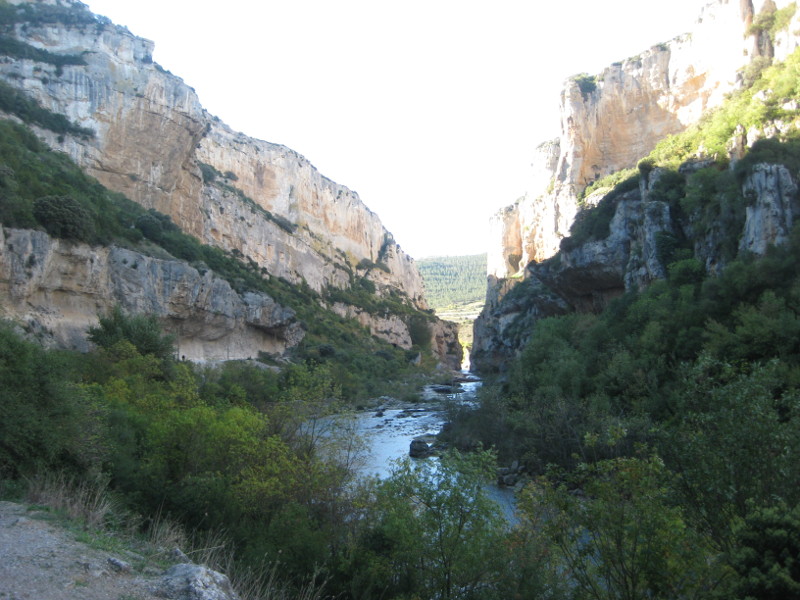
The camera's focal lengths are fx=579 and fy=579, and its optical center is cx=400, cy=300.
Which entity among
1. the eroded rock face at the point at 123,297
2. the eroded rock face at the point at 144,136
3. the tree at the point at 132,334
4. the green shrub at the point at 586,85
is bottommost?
the tree at the point at 132,334

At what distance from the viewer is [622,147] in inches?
2304

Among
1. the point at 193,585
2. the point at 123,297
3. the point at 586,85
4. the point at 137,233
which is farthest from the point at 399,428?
the point at 586,85

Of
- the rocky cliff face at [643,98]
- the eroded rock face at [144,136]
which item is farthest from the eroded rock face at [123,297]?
the rocky cliff face at [643,98]

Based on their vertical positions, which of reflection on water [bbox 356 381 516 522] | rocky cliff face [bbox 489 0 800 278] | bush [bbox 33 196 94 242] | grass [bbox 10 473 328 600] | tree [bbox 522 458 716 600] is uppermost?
rocky cliff face [bbox 489 0 800 278]

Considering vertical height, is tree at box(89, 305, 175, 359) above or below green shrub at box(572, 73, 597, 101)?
below

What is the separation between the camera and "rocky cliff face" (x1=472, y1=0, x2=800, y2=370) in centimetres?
3497

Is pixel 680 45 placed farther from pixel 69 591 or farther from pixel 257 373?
pixel 69 591

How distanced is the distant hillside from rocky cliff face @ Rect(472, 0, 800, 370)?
194ft

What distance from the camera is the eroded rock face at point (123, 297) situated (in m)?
23.3

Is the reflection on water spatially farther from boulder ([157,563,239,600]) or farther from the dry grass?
boulder ([157,563,239,600])

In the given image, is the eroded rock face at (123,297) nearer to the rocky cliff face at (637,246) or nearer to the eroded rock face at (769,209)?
the rocky cliff face at (637,246)

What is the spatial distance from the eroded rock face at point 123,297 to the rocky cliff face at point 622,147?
2212cm

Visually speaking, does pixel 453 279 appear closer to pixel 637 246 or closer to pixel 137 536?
pixel 637 246

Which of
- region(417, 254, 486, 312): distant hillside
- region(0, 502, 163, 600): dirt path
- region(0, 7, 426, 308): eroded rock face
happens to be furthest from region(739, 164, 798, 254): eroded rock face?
region(417, 254, 486, 312): distant hillside
